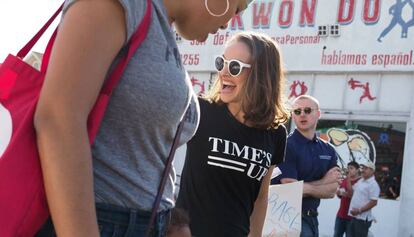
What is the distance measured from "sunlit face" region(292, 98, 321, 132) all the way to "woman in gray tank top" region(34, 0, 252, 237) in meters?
3.72

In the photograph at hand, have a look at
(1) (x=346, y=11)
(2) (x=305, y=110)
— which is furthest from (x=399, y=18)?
(2) (x=305, y=110)

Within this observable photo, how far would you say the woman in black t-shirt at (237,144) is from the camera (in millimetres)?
2994

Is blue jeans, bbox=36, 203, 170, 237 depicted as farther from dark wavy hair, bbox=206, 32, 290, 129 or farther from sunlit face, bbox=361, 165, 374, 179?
sunlit face, bbox=361, 165, 374, 179

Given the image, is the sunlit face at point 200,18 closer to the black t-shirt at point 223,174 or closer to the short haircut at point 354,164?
the black t-shirt at point 223,174

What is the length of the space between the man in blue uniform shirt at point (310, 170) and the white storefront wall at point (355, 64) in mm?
6796

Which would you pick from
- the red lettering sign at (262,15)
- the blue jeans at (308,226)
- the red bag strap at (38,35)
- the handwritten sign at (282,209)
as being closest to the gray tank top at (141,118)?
the red bag strap at (38,35)

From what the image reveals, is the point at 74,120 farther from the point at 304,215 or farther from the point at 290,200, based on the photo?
the point at 304,215

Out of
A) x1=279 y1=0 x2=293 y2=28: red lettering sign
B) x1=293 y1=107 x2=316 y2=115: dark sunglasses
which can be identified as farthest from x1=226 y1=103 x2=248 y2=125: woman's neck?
x1=279 y1=0 x2=293 y2=28: red lettering sign

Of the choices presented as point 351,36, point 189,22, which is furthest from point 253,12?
point 189,22

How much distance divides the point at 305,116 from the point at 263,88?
2.34 meters

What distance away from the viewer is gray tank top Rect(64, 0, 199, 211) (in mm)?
1412

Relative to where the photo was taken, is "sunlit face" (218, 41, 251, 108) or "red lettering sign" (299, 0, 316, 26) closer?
"sunlit face" (218, 41, 251, 108)

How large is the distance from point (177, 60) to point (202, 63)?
43.4 feet

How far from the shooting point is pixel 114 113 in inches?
55.7
